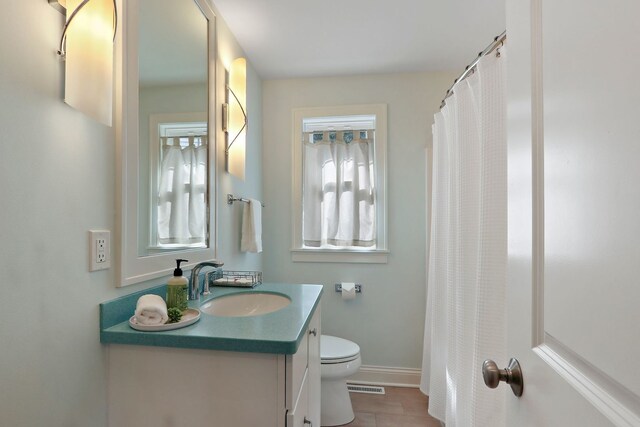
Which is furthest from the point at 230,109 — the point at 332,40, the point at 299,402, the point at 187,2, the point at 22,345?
the point at 299,402

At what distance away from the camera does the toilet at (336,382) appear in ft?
5.74

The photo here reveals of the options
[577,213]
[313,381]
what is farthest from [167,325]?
[577,213]

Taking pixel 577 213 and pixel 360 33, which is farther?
pixel 360 33

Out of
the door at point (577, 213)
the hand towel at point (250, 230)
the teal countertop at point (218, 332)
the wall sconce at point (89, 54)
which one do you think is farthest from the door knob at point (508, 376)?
the hand towel at point (250, 230)

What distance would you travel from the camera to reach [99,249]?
0.89 metres

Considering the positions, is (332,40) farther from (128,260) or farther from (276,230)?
(128,260)

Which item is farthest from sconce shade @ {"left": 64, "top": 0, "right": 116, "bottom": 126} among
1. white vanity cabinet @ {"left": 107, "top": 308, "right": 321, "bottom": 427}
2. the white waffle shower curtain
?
the white waffle shower curtain

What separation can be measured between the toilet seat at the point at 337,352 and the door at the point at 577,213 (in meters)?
1.27

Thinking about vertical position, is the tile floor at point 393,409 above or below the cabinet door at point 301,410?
below

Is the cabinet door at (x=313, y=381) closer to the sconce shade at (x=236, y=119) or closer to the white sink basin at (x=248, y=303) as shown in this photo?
the white sink basin at (x=248, y=303)

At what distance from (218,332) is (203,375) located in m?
0.12

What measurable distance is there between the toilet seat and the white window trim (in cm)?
62

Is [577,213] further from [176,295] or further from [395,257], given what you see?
[395,257]

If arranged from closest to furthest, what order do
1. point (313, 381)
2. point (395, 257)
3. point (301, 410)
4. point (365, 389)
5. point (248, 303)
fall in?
point (301, 410) < point (313, 381) < point (248, 303) < point (365, 389) < point (395, 257)
